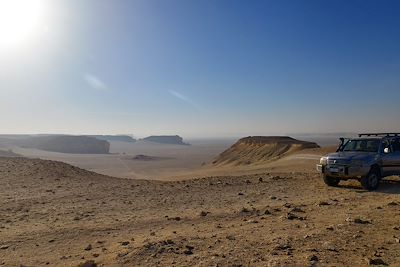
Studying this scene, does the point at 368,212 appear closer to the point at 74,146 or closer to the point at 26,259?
the point at 26,259

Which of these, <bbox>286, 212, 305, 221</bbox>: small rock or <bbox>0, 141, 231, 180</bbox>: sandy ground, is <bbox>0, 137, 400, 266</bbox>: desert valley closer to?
<bbox>286, 212, 305, 221</bbox>: small rock

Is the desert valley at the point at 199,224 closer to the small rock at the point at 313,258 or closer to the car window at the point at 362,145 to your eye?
the small rock at the point at 313,258

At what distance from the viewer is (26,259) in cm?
705

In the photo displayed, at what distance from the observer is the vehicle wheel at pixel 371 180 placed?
1480 cm

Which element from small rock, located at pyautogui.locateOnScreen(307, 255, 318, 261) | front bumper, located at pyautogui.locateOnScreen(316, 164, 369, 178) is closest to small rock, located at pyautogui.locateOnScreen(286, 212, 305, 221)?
small rock, located at pyautogui.locateOnScreen(307, 255, 318, 261)

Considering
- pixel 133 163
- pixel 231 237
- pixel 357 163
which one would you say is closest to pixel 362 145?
pixel 357 163

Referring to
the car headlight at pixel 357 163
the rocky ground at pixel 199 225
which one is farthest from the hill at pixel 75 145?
the car headlight at pixel 357 163

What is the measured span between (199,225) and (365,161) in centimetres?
820

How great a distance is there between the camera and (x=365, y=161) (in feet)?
49.2

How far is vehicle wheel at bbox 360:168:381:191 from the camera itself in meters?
14.8

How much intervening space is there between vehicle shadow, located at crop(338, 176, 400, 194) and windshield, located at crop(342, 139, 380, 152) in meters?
1.34

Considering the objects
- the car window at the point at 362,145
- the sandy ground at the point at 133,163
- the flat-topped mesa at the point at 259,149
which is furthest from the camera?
the sandy ground at the point at 133,163

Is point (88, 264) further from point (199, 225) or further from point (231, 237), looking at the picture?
point (199, 225)

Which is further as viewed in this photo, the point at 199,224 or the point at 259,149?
the point at 259,149
